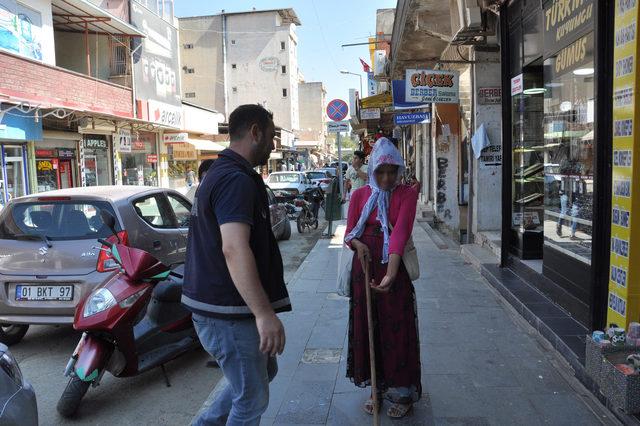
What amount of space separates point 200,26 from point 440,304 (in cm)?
5882

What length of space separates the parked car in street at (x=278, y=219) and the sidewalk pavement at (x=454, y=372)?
16.9ft

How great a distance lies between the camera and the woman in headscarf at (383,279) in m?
3.32

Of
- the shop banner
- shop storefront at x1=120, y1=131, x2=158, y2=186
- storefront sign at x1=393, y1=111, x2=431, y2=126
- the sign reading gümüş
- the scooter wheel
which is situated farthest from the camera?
shop storefront at x1=120, y1=131, x2=158, y2=186

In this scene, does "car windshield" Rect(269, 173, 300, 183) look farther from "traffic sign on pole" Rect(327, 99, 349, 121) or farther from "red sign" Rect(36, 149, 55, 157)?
"red sign" Rect(36, 149, 55, 157)

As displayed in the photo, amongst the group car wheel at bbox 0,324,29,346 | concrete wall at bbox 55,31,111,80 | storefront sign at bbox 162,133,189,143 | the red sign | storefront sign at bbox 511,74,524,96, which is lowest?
car wheel at bbox 0,324,29,346

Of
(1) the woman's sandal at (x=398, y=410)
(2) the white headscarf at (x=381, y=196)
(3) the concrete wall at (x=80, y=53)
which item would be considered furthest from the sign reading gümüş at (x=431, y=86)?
(3) the concrete wall at (x=80, y=53)

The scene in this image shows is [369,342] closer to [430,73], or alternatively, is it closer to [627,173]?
[627,173]

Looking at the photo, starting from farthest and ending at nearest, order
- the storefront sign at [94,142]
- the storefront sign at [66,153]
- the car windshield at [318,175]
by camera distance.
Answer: the car windshield at [318,175] → the storefront sign at [94,142] → the storefront sign at [66,153]

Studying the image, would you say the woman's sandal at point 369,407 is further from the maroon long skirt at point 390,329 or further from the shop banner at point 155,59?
the shop banner at point 155,59

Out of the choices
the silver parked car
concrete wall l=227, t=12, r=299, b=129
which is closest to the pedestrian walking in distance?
the silver parked car

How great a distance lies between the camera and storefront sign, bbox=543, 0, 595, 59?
445 cm

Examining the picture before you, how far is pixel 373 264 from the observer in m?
3.40

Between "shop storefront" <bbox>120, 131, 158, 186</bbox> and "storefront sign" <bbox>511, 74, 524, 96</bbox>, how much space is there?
19.1 metres

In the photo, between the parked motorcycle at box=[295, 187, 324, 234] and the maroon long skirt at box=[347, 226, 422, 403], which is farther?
the parked motorcycle at box=[295, 187, 324, 234]
